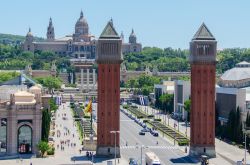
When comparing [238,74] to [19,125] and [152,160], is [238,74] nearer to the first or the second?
[19,125]

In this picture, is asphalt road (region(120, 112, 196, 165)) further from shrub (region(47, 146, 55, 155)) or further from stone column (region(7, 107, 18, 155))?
stone column (region(7, 107, 18, 155))

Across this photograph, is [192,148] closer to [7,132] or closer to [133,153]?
[133,153]

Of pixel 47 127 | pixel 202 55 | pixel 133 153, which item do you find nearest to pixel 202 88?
pixel 202 55

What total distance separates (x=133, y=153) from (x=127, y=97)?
347ft

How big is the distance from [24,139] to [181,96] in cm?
5622

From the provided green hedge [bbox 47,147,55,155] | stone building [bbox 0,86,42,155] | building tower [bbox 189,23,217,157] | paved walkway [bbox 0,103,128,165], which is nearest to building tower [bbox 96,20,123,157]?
paved walkway [bbox 0,103,128,165]

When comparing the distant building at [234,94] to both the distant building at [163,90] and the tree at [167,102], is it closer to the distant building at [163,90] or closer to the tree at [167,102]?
the tree at [167,102]

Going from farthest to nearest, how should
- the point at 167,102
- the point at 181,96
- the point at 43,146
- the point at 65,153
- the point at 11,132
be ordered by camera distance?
1. the point at 167,102
2. the point at 181,96
3. the point at 65,153
4. the point at 11,132
5. the point at 43,146

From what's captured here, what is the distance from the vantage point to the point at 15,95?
88.2m

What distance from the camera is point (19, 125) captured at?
287 feet

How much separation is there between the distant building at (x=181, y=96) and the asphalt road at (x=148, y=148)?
55.4ft

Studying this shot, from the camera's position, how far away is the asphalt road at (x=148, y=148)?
85.2 meters

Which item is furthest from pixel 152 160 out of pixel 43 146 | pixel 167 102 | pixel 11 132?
pixel 167 102

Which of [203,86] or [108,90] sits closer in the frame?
[108,90]
